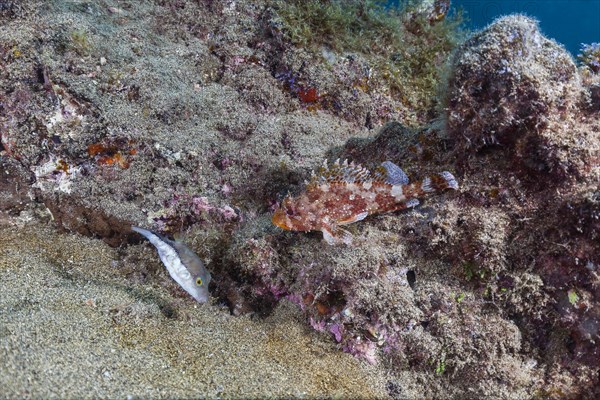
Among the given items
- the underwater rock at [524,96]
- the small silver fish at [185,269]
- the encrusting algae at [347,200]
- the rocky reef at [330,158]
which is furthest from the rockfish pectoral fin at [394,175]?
the small silver fish at [185,269]

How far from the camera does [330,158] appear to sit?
560 cm

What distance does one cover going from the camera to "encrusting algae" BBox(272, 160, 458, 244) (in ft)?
13.3

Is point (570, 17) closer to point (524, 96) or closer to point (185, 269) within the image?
point (524, 96)

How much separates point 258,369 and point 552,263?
2643 millimetres

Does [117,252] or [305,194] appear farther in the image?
[117,252]

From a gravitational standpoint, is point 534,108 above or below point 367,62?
above

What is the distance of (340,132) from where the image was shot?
6402mm

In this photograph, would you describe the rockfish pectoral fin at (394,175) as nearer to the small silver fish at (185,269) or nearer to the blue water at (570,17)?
the small silver fish at (185,269)

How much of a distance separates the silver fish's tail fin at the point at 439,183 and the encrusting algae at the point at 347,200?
92mm

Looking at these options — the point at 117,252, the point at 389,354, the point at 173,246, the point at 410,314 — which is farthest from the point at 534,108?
the point at 117,252

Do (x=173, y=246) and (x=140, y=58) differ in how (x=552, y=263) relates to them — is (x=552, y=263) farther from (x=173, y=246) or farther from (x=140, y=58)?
(x=140, y=58)

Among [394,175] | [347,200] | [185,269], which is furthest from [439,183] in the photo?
[185,269]

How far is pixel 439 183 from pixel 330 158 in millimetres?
2058

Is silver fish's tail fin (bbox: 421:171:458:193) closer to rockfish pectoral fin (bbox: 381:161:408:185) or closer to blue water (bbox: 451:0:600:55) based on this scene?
rockfish pectoral fin (bbox: 381:161:408:185)
